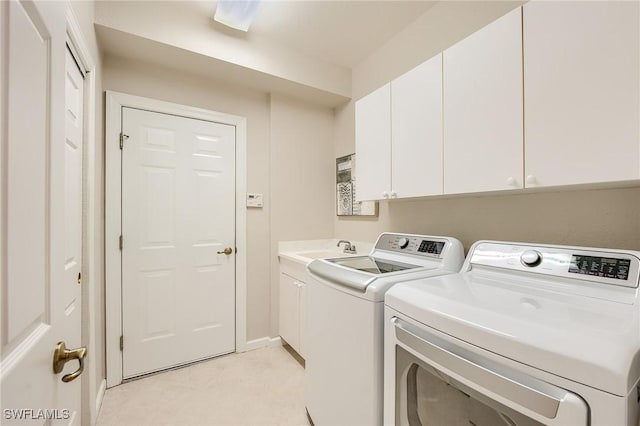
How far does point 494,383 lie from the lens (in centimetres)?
70

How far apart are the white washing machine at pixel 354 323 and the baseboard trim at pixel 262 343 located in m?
1.04

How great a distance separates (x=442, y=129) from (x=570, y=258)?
2.61 feet

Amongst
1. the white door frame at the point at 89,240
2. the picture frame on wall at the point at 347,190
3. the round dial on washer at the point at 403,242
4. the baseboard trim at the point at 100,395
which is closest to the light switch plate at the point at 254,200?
the picture frame on wall at the point at 347,190

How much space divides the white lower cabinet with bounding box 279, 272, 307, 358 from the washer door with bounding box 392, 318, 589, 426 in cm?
119

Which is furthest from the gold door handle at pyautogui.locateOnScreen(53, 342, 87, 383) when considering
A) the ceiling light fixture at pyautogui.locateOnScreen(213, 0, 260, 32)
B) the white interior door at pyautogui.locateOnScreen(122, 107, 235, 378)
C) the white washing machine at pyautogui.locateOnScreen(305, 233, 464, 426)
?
the ceiling light fixture at pyautogui.locateOnScreen(213, 0, 260, 32)

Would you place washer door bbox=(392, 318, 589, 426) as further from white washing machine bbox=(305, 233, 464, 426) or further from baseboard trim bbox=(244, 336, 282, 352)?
baseboard trim bbox=(244, 336, 282, 352)

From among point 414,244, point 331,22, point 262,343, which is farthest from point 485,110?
point 262,343

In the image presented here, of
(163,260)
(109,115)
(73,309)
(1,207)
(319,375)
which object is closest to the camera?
(1,207)

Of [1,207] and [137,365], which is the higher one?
[1,207]

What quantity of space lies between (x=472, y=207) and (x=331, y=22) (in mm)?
1692

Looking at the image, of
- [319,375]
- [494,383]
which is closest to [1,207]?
[494,383]

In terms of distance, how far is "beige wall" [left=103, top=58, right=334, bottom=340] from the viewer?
242cm

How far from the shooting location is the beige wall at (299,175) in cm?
262

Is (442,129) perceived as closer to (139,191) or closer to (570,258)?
(570,258)
